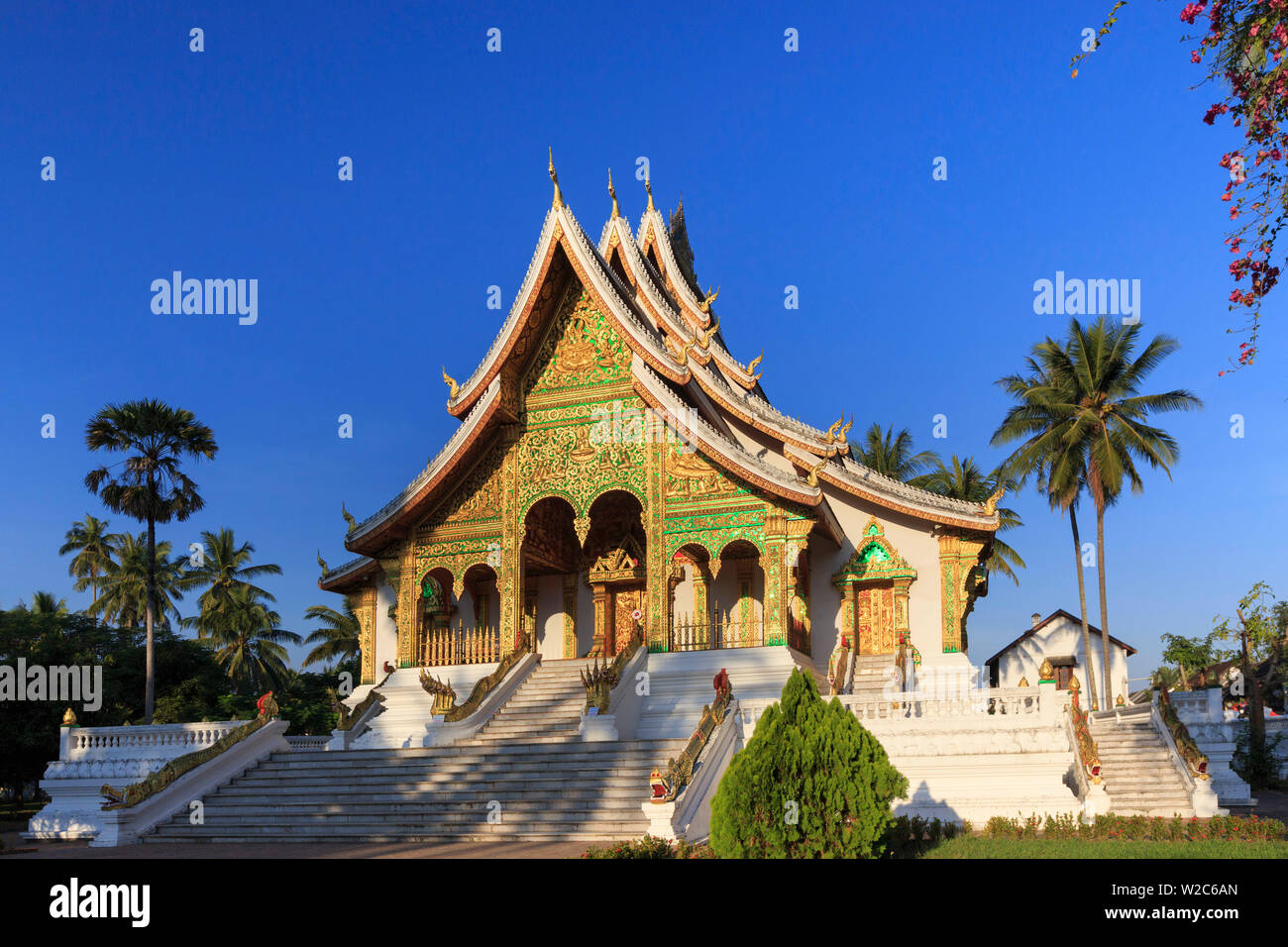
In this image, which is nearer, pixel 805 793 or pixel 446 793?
pixel 805 793

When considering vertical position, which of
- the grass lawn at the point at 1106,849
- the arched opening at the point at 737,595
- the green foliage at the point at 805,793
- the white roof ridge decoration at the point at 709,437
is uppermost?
the white roof ridge decoration at the point at 709,437

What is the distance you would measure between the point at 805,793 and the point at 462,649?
46.6 feet

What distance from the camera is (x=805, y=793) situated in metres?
8.70

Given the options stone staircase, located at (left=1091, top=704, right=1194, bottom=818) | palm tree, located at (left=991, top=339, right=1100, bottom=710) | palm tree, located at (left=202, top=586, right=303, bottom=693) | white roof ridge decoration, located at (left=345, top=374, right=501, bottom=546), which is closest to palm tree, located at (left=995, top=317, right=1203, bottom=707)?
palm tree, located at (left=991, top=339, right=1100, bottom=710)

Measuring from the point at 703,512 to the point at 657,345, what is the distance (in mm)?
3454

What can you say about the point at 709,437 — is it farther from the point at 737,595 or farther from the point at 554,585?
the point at 554,585

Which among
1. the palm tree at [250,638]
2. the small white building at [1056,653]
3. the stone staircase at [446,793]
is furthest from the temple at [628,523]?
the palm tree at [250,638]

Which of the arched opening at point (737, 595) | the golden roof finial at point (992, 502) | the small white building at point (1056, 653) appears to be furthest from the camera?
the small white building at point (1056, 653)

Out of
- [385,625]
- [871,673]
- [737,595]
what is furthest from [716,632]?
[385,625]

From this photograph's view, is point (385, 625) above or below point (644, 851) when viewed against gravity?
above

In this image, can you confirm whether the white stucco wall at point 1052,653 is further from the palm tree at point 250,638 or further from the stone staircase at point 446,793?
the palm tree at point 250,638

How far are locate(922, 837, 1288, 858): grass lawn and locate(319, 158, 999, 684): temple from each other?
7.43m

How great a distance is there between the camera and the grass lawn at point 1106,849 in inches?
387

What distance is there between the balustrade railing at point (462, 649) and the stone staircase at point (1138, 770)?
10.8m
